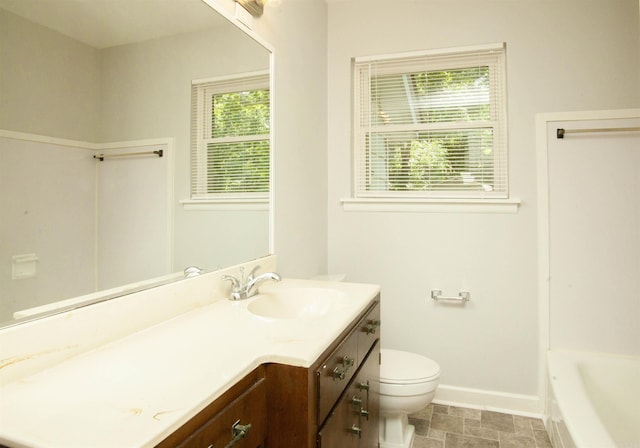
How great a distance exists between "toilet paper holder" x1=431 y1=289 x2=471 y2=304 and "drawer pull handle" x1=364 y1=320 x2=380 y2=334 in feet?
3.14

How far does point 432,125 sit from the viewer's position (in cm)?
257

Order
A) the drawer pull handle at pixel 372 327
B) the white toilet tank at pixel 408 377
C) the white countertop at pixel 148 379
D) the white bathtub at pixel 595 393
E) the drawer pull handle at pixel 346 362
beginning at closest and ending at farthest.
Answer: the white countertop at pixel 148 379 < the drawer pull handle at pixel 346 362 < the drawer pull handle at pixel 372 327 < the white bathtub at pixel 595 393 < the white toilet tank at pixel 408 377

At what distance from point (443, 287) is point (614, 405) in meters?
1.07

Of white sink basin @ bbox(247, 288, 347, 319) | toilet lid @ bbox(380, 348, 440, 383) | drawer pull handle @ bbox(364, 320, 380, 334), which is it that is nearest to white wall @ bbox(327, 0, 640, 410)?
toilet lid @ bbox(380, 348, 440, 383)

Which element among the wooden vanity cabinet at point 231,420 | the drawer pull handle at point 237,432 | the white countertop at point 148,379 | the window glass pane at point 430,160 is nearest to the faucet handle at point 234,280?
the white countertop at point 148,379

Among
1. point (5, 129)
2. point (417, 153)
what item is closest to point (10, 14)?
point (5, 129)

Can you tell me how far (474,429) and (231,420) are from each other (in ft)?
6.49

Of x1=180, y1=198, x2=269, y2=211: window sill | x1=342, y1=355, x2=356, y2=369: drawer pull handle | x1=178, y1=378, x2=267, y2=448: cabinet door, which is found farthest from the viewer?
x1=180, y1=198, x2=269, y2=211: window sill

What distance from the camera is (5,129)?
2.62ft

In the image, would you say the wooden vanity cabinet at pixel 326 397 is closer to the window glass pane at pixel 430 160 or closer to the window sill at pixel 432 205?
the window sill at pixel 432 205

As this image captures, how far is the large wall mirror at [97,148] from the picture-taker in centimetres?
83

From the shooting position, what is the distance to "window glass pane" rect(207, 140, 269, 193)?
60.4 inches

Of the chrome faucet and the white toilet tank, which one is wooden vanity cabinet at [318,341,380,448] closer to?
the white toilet tank

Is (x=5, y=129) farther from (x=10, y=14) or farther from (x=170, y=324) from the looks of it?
(x=170, y=324)
